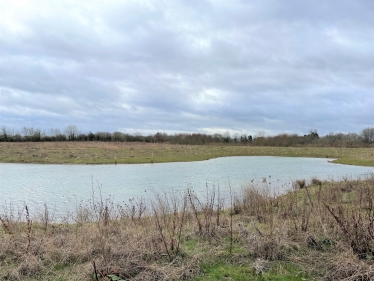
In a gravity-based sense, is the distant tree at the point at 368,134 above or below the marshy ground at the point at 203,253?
above

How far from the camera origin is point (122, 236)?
20.0ft

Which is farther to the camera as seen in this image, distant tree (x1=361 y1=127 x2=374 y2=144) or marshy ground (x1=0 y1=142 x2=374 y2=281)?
distant tree (x1=361 y1=127 x2=374 y2=144)

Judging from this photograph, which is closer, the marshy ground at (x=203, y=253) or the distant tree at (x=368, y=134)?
the marshy ground at (x=203, y=253)

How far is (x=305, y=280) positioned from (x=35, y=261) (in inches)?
181

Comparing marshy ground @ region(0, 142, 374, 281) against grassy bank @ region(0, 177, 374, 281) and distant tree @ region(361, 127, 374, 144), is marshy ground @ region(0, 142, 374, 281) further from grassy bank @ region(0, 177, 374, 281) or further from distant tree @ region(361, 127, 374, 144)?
distant tree @ region(361, 127, 374, 144)

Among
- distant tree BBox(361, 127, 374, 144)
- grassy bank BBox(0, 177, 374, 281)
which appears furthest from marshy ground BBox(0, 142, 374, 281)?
distant tree BBox(361, 127, 374, 144)

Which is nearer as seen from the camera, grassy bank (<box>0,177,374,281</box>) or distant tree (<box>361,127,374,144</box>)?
grassy bank (<box>0,177,374,281</box>)

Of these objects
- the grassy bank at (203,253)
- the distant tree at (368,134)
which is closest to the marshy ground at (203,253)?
the grassy bank at (203,253)

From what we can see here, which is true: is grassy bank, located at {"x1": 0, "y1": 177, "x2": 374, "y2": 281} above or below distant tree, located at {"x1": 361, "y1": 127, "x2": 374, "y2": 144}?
below

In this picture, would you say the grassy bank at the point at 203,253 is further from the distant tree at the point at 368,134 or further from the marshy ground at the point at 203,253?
the distant tree at the point at 368,134

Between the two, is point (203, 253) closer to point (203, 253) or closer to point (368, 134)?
point (203, 253)

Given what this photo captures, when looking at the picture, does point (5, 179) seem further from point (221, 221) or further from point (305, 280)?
point (305, 280)

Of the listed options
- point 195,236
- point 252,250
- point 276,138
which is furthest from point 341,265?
point 276,138

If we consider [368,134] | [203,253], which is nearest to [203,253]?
[203,253]
